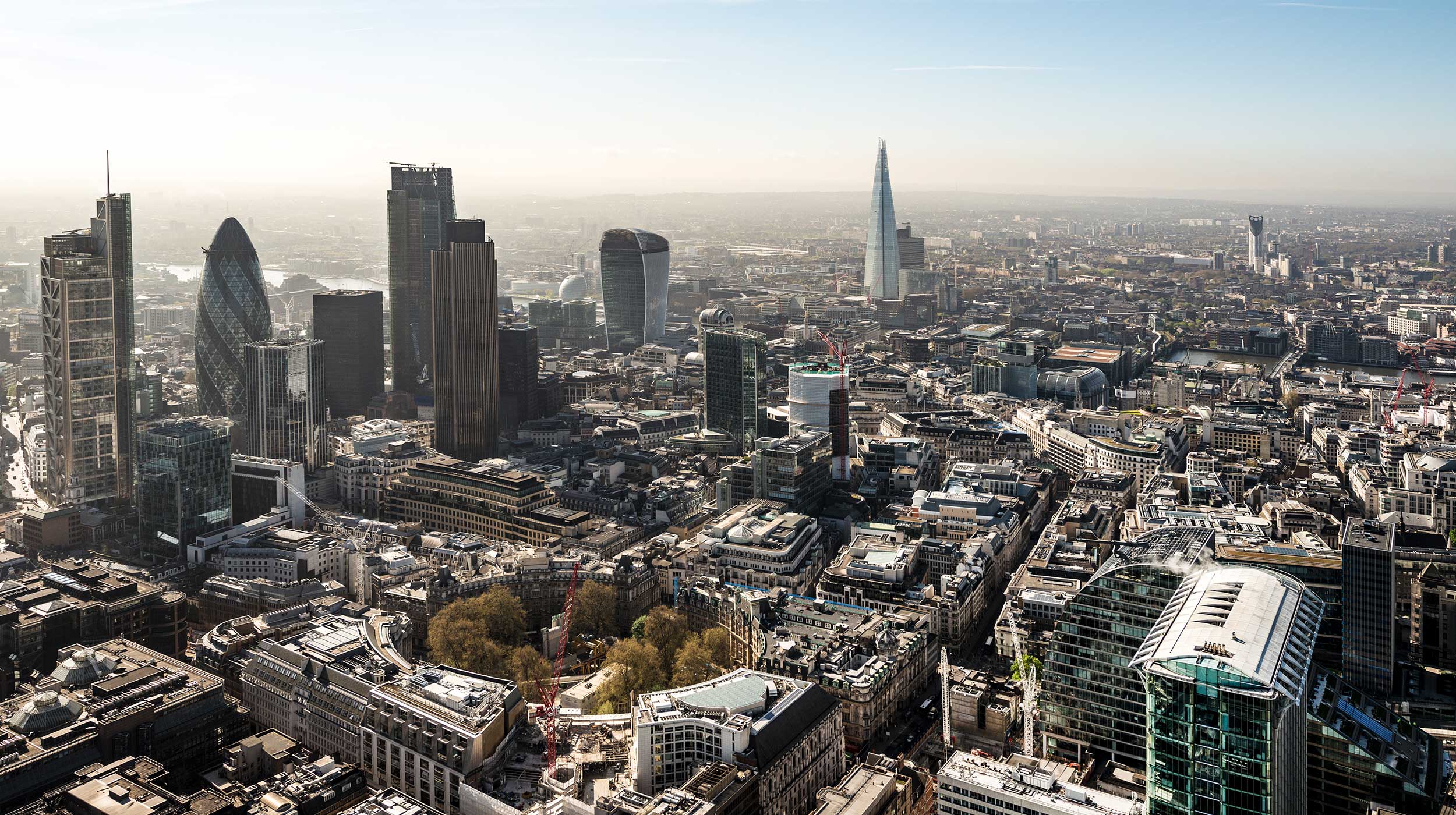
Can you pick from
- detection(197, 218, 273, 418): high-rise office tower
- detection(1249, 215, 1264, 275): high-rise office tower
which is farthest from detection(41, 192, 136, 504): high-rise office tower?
detection(1249, 215, 1264, 275): high-rise office tower

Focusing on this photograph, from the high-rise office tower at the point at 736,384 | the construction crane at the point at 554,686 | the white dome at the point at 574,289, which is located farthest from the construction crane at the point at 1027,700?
the white dome at the point at 574,289

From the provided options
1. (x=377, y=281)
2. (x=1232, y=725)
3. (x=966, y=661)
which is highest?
(x=377, y=281)

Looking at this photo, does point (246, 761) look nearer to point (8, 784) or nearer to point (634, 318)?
point (8, 784)

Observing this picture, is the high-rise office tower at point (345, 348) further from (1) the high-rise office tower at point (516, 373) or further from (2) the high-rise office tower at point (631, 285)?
(2) the high-rise office tower at point (631, 285)

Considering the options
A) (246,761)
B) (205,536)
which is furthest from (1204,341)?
(246,761)

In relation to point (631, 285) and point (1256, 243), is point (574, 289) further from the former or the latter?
point (1256, 243)

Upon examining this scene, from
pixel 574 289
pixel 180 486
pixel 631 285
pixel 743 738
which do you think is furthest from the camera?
pixel 574 289

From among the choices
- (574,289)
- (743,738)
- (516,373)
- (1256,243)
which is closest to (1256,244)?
(1256,243)

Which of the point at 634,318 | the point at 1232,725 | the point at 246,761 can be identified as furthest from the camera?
the point at 634,318
